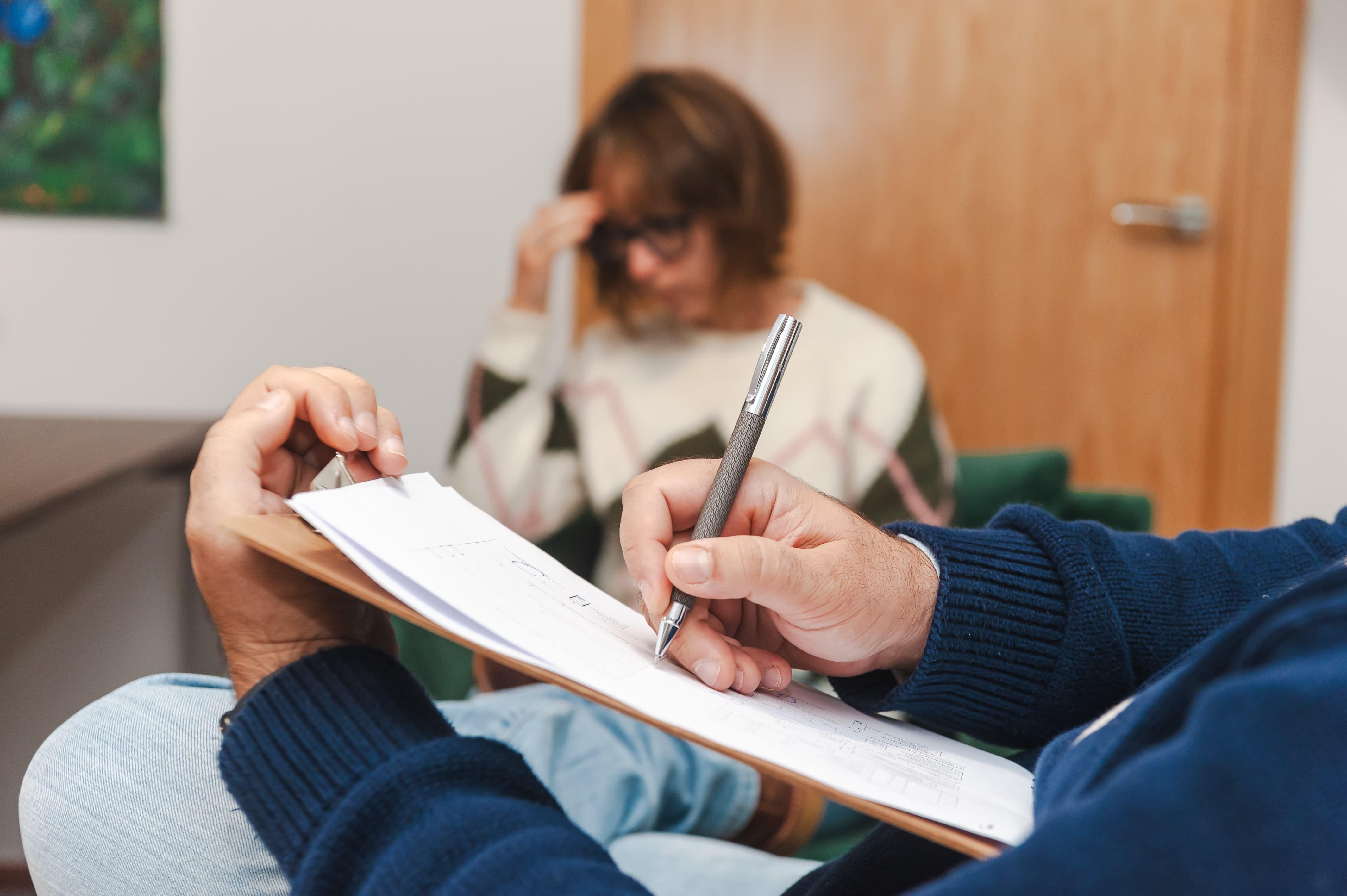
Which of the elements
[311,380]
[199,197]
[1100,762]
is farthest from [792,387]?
[199,197]

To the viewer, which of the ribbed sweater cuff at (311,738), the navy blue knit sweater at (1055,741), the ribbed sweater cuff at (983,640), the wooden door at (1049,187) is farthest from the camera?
the wooden door at (1049,187)

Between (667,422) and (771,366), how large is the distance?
2.79ft

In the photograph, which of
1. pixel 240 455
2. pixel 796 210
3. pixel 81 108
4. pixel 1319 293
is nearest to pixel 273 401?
pixel 240 455

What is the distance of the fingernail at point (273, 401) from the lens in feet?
1.53

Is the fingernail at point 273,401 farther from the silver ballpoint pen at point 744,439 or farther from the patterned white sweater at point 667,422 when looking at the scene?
the patterned white sweater at point 667,422

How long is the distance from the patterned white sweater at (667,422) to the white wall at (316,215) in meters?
0.43

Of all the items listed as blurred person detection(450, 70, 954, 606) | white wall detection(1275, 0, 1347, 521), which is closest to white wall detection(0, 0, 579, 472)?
blurred person detection(450, 70, 954, 606)

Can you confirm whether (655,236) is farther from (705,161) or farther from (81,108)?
(81,108)

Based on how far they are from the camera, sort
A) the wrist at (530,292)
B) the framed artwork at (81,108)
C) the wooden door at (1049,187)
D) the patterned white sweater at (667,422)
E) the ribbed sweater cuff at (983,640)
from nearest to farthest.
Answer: the ribbed sweater cuff at (983,640)
the patterned white sweater at (667,422)
the wrist at (530,292)
the framed artwork at (81,108)
the wooden door at (1049,187)

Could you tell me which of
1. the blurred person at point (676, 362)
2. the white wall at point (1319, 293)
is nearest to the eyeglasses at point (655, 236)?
the blurred person at point (676, 362)

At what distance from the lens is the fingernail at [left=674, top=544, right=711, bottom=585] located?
1.34 feet

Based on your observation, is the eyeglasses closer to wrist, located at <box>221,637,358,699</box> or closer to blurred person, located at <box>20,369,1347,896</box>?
blurred person, located at <box>20,369,1347,896</box>

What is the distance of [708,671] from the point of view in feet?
1.42

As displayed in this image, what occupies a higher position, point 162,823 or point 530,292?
point 530,292
